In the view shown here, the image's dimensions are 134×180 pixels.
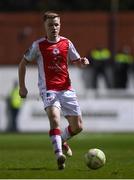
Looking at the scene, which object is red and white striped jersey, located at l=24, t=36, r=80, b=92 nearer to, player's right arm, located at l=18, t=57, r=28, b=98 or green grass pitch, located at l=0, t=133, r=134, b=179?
player's right arm, located at l=18, t=57, r=28, b=98

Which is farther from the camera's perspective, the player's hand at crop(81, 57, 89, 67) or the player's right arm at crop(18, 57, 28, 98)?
the player's hand at crop(81, 57, 89, 67)

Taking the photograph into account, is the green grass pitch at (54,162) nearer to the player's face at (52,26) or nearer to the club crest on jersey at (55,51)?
the club crest on jersey at (55,51)

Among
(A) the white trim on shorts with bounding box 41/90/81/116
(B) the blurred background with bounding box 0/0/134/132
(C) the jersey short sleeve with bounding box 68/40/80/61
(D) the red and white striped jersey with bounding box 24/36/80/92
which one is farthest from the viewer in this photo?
(B) the blurred background with bounding box 0/0/134/132

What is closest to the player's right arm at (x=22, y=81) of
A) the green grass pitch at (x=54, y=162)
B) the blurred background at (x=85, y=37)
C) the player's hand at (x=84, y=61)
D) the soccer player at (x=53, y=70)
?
the soccer player at (x=53, y=70)

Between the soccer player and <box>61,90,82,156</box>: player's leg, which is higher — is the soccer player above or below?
above

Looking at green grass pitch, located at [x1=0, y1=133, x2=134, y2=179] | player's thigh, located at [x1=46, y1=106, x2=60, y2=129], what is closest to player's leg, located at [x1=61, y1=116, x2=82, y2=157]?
green grass pitch, located at [x1=0, y1=133, x2=134, y2=179]

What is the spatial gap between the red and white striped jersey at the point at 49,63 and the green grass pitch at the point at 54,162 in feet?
4.18

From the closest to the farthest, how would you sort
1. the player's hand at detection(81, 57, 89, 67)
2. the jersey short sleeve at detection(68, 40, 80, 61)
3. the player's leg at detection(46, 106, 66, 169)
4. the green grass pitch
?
the green grass pitch → the player's leg at detection(46, 106, 66, 169) → the player's hand at detection(81, 57, 89, 67) → the jersey short sleeve at detection(68, 40, 80, 61)

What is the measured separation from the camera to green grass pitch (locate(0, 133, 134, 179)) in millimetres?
12625

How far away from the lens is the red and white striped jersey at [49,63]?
13.9 m

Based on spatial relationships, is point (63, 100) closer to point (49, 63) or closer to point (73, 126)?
point (73, 126)

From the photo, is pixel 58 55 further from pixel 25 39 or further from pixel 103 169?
pixel 25 39

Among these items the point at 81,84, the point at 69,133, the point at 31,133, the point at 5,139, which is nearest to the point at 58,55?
the point at 69,133

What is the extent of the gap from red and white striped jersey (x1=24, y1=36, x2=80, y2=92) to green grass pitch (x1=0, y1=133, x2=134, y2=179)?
127 cm
